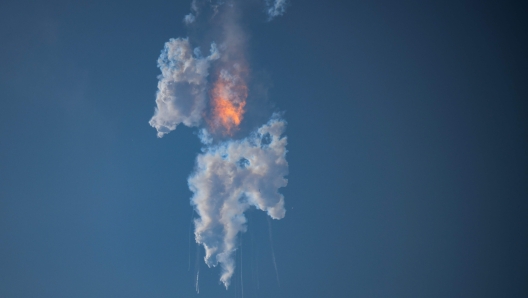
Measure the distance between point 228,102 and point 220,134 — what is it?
2.60 metres

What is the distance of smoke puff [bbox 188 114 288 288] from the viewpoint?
22.5m

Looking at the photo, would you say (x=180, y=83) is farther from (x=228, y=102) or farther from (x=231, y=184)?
(x=231, y=184)

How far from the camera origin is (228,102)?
21.7m

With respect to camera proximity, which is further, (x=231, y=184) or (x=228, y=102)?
(x=231, y=184)

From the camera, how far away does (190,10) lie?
869 inches

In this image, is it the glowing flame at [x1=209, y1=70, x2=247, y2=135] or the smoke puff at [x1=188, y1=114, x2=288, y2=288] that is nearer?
the glowing flame at [x1=209, y1=70, x2=247, y2=135]

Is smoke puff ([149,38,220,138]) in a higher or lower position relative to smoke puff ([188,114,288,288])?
higher

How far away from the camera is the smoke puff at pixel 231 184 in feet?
73.7

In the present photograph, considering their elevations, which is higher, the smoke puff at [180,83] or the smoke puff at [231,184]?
the smoke puff at [180,83]

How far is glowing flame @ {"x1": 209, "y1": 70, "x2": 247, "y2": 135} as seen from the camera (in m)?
21.5

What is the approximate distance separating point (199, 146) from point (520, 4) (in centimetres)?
4465

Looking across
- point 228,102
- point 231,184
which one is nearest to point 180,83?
point 228,102

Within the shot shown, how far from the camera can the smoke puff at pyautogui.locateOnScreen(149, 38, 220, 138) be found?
829 inches

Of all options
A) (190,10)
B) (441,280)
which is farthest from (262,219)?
(441,280)
